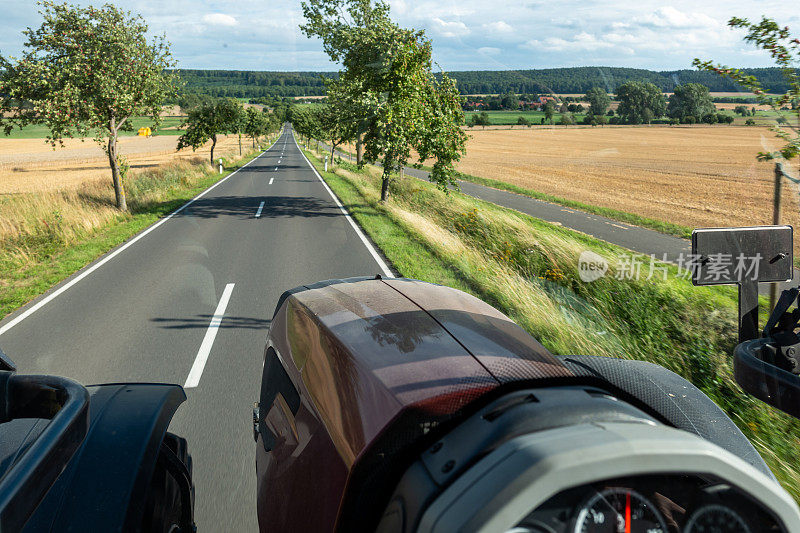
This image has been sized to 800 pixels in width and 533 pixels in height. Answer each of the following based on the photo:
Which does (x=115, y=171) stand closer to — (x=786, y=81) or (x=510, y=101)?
(x=786, y=81)

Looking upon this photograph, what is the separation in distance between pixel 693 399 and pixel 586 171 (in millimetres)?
39538

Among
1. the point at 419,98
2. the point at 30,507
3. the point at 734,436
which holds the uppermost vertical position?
the point at 419,98

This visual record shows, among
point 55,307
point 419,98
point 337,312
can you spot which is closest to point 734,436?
point 337,312

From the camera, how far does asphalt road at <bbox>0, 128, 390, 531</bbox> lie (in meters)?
3.86

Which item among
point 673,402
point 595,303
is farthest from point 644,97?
point 673,402

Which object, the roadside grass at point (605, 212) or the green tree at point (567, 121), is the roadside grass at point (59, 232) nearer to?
the roadside grass at point (605, 212)

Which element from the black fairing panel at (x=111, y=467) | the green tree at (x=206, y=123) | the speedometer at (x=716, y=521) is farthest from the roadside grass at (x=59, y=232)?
the green tree at (x=206, y=123)

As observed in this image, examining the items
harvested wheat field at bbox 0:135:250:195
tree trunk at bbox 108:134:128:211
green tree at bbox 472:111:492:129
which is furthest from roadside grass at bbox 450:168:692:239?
green tree at bbox 472:111:492:129

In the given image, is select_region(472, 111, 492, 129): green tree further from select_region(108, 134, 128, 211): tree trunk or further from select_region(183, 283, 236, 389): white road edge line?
select_region(183, 283, 236, 389): white road edge line

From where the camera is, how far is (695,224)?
18.4 m

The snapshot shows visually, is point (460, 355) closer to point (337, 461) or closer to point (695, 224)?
point (337, 461)

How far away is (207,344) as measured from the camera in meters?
5.99

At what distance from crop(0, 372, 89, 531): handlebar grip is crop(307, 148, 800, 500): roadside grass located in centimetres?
401

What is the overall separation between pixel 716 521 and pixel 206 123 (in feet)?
133
